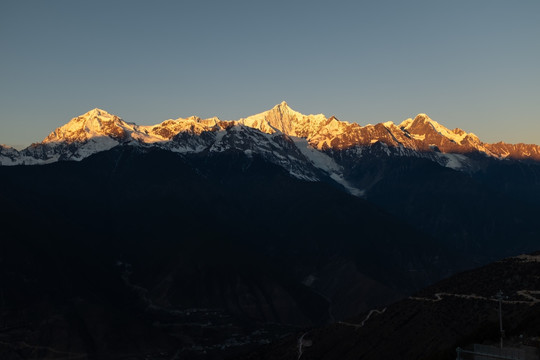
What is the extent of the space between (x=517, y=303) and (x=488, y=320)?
7.63m

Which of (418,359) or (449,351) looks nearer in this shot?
(449,351)

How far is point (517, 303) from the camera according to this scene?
19700 cm

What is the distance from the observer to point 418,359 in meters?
197

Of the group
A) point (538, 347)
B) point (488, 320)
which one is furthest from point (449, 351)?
point (488, 320)

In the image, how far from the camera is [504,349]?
12638cm

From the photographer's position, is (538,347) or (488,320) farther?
(488,320)

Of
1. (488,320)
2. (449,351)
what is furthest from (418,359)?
(449,351)

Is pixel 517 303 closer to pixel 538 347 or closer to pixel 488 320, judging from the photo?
pixel 488 320

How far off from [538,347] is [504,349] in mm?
7127

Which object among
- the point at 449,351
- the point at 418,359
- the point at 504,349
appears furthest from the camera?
the point at 418,359

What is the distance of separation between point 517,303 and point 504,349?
73859mm

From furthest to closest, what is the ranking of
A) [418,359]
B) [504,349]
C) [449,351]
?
[418,359]
[449,351]
[504,349]

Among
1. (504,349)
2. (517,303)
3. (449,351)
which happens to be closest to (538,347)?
(504,349)

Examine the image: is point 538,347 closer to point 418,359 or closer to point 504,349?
point 504,349
